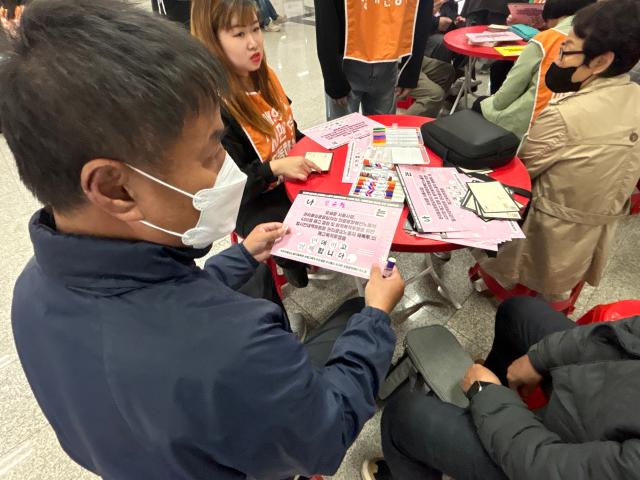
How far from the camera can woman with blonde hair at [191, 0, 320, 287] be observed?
1.27 meters

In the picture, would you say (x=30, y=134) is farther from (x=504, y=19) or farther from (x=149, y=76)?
(x=504, y=19)

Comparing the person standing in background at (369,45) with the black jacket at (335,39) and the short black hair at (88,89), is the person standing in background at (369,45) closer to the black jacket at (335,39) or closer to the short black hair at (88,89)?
the black jacket at (335,39)

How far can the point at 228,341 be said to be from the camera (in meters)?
0.48

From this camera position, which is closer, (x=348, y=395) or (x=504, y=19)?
→ (x=348, y=395)

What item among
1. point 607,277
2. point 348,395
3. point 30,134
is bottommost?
point 607,277

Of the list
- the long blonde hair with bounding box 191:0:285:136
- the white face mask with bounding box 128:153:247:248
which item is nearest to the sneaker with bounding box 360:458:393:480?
the white face mask with bounding box 128:153:247:248

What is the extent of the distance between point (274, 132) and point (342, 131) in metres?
0.29

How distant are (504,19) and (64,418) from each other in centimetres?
443

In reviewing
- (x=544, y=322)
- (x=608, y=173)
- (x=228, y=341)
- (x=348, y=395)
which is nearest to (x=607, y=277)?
(x=608, y=173)

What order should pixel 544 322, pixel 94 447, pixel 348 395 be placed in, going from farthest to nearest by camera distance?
pixel 544 322
pixel 348 395
pixel 94 447

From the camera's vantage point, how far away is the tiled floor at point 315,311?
4.25ft

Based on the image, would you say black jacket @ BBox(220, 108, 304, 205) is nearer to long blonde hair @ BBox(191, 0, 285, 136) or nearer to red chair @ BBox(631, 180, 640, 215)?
long blonde hair @ BBox(191, 0, 285, 136)

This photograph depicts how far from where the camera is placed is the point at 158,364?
45cm

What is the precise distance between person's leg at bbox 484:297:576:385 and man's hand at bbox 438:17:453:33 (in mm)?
3513
